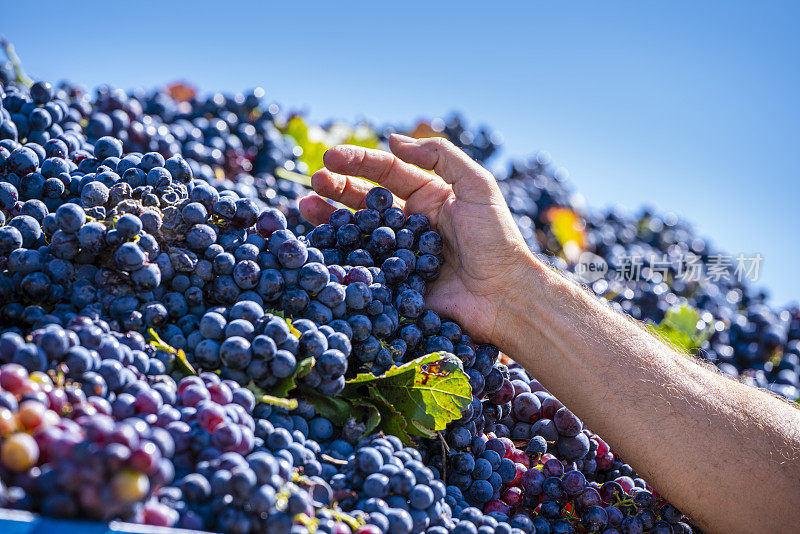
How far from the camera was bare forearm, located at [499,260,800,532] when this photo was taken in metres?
1.36

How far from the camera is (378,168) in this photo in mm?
1833

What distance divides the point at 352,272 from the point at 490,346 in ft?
1.44

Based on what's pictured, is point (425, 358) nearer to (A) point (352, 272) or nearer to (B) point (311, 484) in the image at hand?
(A) point (352, 272)

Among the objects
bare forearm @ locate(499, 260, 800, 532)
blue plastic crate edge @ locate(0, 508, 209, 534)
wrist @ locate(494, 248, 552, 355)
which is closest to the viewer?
blue plastic crate edge @ locate(0, 508, 209, 534)

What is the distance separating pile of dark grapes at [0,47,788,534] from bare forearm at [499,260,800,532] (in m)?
0.07

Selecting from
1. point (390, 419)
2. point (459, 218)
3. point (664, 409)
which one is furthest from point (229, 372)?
point (664, 409)

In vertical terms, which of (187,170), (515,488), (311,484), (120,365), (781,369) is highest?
(187,170)

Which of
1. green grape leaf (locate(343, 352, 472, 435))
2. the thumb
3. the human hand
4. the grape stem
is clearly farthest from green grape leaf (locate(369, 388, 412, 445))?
the grape stem

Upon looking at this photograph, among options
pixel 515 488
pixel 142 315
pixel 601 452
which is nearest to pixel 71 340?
pixel 142 315

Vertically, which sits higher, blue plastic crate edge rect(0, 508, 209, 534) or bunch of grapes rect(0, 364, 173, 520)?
bunch of grapes rect(0, 364, 173, 520)

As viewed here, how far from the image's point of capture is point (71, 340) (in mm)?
914

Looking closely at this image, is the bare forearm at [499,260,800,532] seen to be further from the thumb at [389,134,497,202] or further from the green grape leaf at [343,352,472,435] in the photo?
the green grape leaf at [343,352,472,435]

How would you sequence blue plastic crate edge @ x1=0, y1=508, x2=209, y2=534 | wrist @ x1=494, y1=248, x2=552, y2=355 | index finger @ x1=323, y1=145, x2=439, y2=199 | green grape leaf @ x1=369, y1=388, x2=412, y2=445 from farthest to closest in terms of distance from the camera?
index finger @ x1=323, y1=145, x2=439, y2=199, wrist @ x1=494, y1=248, x2=552, y2=355, green grape leaf @ x1=369, y1=388, x2=412, y2=445, blue plastic crate edge @ x1=0, y1=508, x2=209, y2=534

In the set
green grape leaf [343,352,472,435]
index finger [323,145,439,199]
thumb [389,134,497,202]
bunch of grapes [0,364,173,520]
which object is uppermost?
thumb [389,134,497,202]
